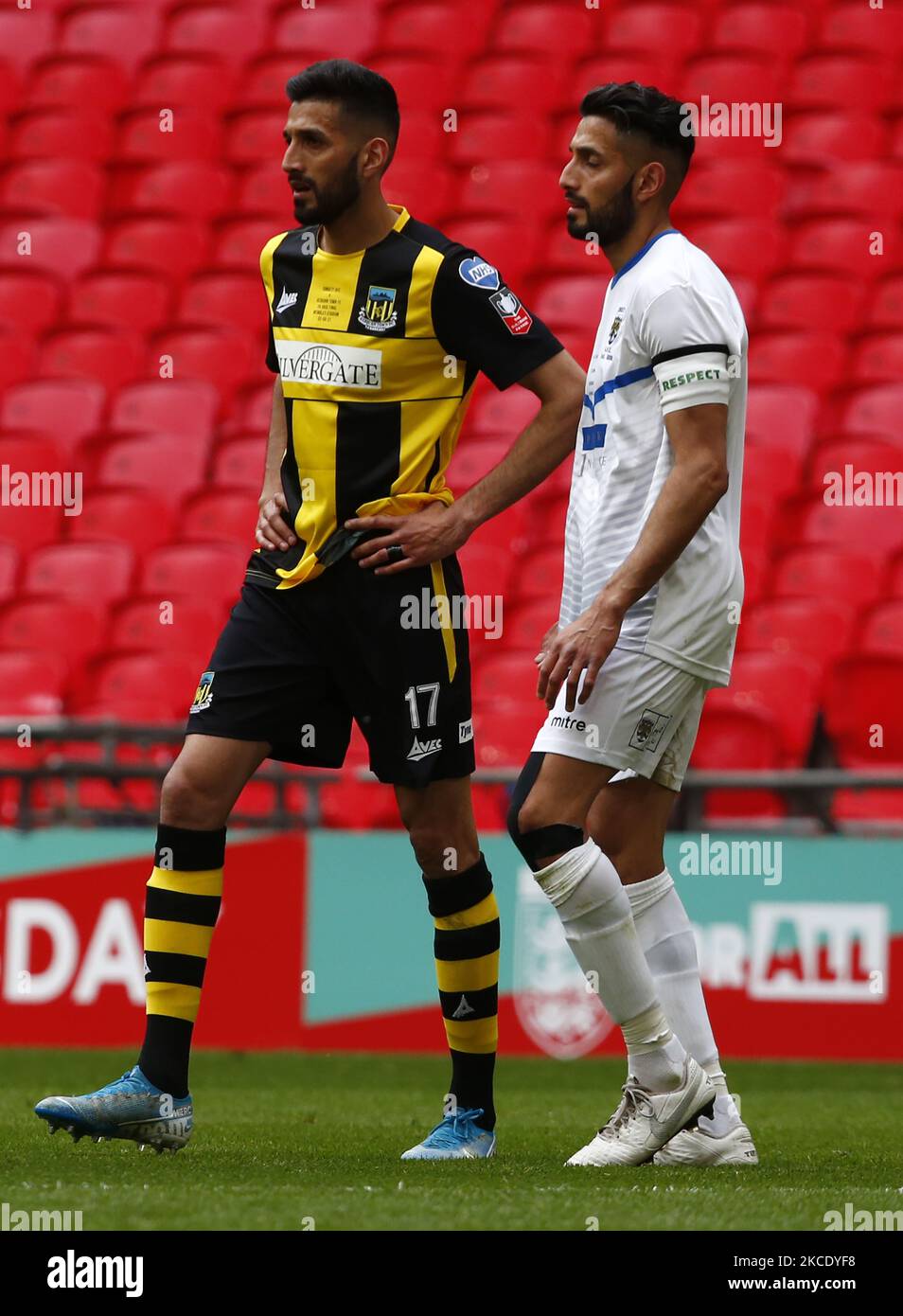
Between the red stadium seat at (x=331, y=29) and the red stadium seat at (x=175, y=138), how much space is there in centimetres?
81

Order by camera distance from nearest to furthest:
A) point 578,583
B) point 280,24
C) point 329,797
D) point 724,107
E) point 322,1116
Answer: point 578,583 → point 322,1116 → point 329,797 → point 724,107 → point 280,24

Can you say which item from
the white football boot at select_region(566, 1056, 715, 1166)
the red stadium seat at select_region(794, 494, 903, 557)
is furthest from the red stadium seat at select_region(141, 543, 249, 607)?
the white football boot at select_region(566, 1056, 715, 1166)

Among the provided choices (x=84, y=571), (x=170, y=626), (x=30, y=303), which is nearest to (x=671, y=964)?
(x=170, y=626)

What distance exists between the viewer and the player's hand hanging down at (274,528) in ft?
14.2

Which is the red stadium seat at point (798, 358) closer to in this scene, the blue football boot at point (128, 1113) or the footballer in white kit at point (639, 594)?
the footballer in white kit at point (639, 594)

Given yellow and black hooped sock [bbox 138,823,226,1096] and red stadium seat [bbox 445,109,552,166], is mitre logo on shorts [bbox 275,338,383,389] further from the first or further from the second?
red stadium seat [bbox 445,109,552,166]

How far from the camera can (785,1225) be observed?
3.24 metres

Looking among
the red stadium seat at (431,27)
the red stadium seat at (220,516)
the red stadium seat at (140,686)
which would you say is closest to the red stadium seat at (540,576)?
the red stadium seat at (220,516)

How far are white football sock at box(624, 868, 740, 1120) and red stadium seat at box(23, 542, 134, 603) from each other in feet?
21.4

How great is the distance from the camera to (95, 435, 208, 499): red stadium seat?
11.4 m
